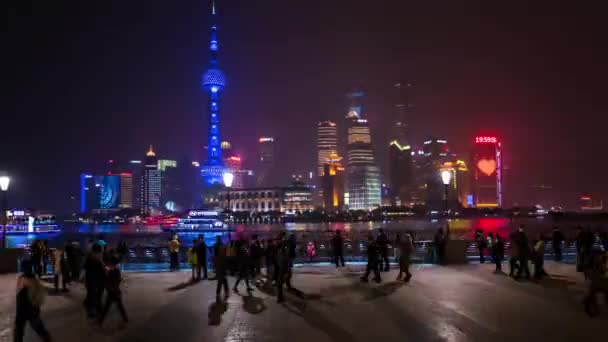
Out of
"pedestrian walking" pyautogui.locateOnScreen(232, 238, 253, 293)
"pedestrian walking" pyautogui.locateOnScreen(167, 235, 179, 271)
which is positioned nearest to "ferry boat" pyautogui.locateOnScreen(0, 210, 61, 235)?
"pedestrian walking" pyautogui.locateOnScreen(167, 235, 179, 271)

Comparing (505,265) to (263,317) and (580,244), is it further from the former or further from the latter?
(263,317)

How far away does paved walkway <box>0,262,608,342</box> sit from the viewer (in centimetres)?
1212

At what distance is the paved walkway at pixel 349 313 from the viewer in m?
12.1

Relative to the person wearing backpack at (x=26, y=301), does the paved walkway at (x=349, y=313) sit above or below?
below

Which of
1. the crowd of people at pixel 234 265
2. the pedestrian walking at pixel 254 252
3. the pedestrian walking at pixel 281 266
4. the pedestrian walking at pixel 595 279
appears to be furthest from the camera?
the pedestrian walking at pixel 254 252

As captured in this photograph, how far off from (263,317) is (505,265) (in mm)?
15711

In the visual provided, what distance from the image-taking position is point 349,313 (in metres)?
14.6

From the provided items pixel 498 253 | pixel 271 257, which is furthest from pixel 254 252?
pixel 498 253

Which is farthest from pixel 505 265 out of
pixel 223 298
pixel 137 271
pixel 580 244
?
pixel 137 271

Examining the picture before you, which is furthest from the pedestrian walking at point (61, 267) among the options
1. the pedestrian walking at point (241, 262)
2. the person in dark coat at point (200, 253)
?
the pedestrian walking at point (241, 262)

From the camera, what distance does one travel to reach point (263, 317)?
46.4ft

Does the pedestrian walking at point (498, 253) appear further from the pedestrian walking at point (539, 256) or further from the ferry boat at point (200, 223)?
the ferry boat at point (200, 223)

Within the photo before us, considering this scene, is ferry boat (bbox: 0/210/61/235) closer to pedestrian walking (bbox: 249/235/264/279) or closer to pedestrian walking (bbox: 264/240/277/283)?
pedestrian walking (bbox: 249/235/264/279)

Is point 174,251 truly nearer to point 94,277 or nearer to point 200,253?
point 200,253
